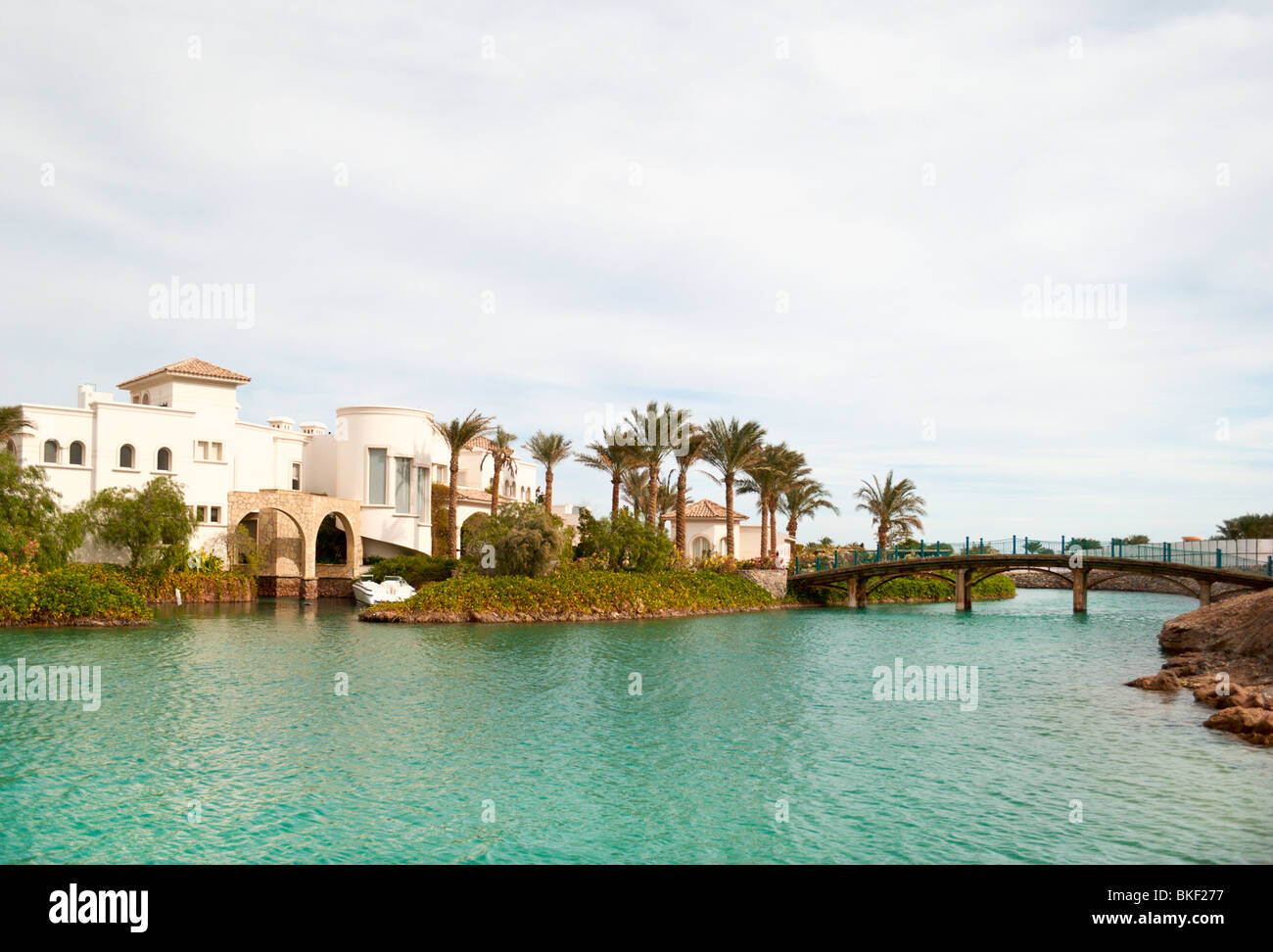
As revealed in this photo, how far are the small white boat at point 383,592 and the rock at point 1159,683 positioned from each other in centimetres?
2878

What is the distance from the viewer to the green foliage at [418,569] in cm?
4531

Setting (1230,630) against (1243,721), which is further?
(1230,630)

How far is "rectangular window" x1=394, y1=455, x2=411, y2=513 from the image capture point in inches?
1975

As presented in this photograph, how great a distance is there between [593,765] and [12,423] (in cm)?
3660

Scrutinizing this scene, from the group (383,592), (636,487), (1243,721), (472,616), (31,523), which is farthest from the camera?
(636,487)

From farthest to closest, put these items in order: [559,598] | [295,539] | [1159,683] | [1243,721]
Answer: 1. [295,539]
2. [559,598]
3. [1159,683]
4. [1243,721]

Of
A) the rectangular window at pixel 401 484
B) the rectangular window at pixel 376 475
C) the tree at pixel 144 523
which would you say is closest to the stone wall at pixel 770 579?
the rectangular window at pixel 401 484

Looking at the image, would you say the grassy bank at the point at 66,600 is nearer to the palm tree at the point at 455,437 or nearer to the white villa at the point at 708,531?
the palm tree at the point at 455,437

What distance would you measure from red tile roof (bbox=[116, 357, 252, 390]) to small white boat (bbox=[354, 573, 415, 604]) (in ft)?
43.3

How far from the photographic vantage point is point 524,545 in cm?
3850

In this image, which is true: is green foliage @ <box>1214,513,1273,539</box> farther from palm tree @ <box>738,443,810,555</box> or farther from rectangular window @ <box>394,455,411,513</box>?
rectangular window @ <box>394,455,411,513</box>

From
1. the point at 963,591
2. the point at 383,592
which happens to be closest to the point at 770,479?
the point at 963,591

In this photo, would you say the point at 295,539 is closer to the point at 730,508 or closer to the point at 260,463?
the point at 260,463
